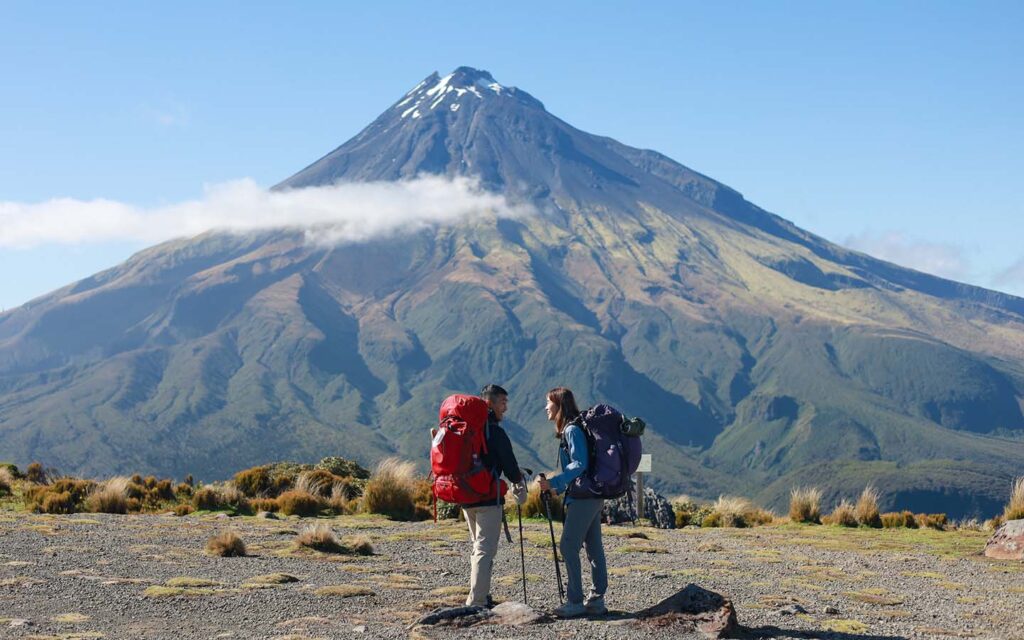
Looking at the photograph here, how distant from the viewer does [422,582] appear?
557 inches

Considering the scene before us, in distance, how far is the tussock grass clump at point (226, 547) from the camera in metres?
15.9

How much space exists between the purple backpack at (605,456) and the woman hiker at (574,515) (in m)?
0.09

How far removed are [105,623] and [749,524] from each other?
15847mm

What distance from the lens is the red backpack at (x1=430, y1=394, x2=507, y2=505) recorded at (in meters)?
11.5

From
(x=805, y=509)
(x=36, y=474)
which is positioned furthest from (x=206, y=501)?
(x=805, y=509)

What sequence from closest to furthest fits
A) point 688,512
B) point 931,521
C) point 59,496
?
point 59,496 < point 931,521 < point 688,512

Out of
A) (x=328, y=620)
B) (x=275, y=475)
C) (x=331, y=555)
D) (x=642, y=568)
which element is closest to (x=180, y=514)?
(x=275, y=475)

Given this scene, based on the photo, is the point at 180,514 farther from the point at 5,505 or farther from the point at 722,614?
the point at 722,614

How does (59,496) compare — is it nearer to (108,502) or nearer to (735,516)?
(108,502)

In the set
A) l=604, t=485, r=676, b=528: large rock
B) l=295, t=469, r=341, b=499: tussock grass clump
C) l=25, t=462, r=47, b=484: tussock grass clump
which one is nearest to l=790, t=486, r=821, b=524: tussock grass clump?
l=604, t=485, r=676, b=528: large rock

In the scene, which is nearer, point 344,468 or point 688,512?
point 688,512

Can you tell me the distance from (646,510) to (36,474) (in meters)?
13.9

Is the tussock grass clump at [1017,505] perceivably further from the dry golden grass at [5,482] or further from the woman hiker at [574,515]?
the dry golden grass at [5,482]

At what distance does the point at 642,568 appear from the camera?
1557cm
